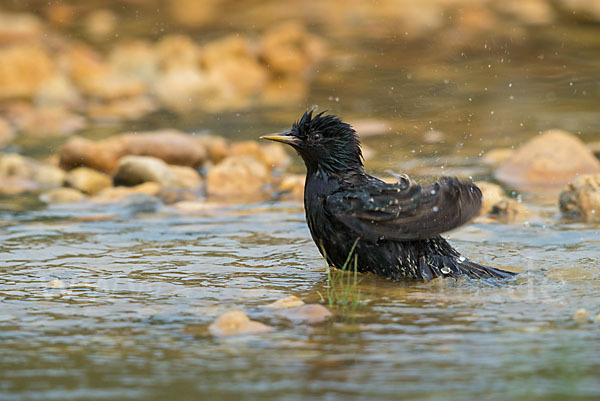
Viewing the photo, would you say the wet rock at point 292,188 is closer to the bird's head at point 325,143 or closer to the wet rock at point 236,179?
the wet rock at point 236,179

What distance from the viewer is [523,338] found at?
14.3ft

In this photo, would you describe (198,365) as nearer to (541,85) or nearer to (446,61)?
(541,85)

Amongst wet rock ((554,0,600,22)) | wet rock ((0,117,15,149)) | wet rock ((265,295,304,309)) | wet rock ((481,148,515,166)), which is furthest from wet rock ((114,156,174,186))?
wet rock ((554,0,600,22))

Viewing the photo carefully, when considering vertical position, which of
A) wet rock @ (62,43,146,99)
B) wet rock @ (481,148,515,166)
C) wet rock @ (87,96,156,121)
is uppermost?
wet rock @ (62,43,146,99)

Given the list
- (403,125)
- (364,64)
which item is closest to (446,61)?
(364,64)

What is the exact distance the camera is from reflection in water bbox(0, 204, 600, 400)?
3.79m

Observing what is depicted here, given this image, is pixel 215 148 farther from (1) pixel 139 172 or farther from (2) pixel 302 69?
(2) pixel 302 69

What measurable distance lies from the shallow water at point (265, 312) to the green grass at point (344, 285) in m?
0.06

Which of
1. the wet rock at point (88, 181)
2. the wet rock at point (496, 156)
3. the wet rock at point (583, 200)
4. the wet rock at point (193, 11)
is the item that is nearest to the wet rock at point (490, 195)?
the wet rock at point (583, 200)

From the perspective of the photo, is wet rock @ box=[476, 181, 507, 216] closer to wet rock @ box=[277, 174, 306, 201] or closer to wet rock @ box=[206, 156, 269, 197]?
wet rock @ box=[277, 174, 306, 201]

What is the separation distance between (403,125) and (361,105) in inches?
44.8

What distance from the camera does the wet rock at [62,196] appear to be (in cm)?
891

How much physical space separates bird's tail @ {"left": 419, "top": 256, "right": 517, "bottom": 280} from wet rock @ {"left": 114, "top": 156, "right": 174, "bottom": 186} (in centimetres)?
436

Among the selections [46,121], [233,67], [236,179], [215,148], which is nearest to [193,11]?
[233,67]
